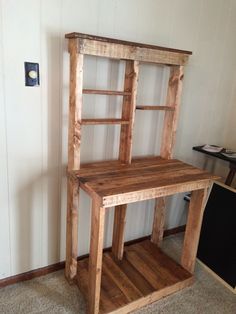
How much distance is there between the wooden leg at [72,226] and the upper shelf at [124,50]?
75cm

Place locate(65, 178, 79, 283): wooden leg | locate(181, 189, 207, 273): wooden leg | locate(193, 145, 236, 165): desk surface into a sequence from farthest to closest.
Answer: locate(193, 145, 236, 165): desk surface, locate(181, 189, 207, 273): wooden leg, locate(65, 178, 79, 283): wooden leg

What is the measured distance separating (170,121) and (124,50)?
638mm

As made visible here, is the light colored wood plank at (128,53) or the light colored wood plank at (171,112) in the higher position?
the light colored wood plank at (128,53)

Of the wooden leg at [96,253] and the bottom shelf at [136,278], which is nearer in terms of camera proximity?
the wooden leg at [96,253]

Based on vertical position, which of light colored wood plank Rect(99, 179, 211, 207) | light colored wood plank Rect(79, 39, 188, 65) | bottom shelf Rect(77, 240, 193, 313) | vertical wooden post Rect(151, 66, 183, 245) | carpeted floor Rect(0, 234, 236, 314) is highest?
light colored wood plank Rect(79, 39, 188, 65)

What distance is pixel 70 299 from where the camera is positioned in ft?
5.74

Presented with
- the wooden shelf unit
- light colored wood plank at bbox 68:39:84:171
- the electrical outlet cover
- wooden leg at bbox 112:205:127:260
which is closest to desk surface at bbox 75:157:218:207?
the wooden shelf unit

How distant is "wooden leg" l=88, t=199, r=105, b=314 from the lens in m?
1.41

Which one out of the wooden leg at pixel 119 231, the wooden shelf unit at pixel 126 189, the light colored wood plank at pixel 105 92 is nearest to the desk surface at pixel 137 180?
the wooden shelf unit at pixel 126 189

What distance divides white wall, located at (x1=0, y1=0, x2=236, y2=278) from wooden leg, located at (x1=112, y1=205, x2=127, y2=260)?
119mm

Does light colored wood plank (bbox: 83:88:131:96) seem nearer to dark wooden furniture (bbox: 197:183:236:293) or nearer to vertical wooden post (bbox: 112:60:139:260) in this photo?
vertical wooden post (bbox: 112:60:139:260)

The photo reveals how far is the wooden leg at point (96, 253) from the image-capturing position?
1.41 metres

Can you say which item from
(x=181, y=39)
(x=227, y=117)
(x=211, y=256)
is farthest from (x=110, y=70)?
(x=211, y=256)

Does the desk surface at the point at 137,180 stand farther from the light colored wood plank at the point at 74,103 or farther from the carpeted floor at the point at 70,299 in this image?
the carpeted floor at the point at 70,299
